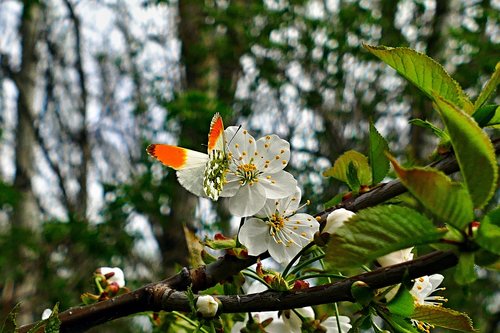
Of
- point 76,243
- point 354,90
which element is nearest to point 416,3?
point 354,90

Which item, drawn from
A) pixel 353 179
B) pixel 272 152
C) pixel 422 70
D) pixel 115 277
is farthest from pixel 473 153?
pixel 115 277

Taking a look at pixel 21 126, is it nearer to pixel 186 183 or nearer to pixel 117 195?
pixel 117 195

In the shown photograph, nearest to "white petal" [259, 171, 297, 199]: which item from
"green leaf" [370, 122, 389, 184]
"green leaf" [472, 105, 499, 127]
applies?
"green leaf" [370, 122, 389, 184]

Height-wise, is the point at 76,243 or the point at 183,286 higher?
the point at 183,286

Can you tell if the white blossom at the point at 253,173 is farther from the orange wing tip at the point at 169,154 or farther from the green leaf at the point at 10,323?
the green leaf at the point at 10,323

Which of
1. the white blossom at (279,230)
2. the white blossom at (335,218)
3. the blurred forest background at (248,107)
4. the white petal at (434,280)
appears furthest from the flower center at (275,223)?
the blurred forest background at (248,107)

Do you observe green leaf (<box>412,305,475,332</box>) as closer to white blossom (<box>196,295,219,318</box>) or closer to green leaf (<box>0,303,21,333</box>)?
white blossom (<box>196,295,219,318</box>)
